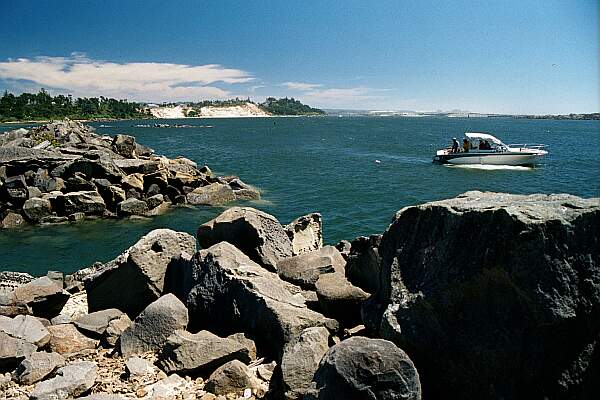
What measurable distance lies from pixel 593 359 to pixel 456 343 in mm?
1511

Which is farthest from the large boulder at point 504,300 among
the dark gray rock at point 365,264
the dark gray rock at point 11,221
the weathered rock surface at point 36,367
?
the dark gray rock at point 11,221

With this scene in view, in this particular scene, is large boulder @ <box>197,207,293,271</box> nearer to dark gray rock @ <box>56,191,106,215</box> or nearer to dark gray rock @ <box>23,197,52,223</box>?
dark gray rock @ <box>56,191,106,215</box>

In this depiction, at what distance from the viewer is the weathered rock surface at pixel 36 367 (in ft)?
25.9

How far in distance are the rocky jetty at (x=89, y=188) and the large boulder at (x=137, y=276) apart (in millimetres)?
17254

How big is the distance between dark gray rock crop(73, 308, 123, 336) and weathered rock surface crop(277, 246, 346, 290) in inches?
148

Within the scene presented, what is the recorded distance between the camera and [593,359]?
5.45 metres

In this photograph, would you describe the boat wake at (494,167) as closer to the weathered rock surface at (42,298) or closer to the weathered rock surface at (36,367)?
the weathered rock surface at (42,298)

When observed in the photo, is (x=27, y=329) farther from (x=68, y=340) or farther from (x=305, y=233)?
(x=305, y=233)

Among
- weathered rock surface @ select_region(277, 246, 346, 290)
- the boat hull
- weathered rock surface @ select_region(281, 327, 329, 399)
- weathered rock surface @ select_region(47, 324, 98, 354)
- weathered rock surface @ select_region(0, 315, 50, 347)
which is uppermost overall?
the boat hull

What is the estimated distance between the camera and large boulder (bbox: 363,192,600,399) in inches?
214

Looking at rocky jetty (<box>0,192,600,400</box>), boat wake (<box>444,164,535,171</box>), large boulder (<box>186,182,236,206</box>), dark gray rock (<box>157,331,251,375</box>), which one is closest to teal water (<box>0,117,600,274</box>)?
boat wake (<box>444,164,535,171</box>)

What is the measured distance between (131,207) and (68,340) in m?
19.1

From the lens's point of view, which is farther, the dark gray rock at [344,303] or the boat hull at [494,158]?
the boat hull at [494,158]

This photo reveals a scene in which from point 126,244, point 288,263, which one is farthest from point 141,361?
point 126,244
